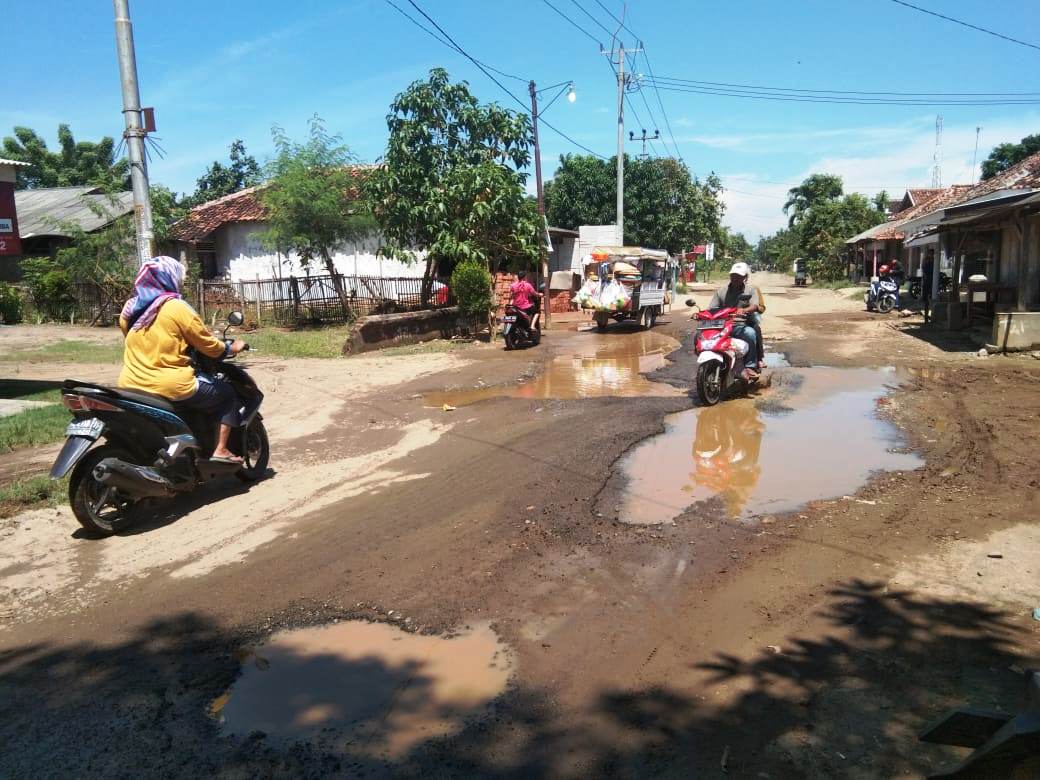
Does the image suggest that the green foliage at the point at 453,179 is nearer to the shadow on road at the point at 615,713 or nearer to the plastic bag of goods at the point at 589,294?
the plastic bag of goods at the point at 589,294

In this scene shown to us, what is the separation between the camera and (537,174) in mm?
20844

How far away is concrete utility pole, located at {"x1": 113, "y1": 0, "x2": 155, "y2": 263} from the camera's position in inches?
392

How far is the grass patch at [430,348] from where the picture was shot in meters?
15.0

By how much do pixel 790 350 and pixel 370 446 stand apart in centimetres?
943

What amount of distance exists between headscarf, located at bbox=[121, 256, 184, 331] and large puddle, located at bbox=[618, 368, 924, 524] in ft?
11.7

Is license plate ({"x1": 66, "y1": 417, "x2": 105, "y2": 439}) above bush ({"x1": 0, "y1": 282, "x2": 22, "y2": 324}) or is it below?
below

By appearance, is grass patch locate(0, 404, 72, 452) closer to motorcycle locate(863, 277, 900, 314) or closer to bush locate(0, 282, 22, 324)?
bush locate(0, 282, 22, 324)

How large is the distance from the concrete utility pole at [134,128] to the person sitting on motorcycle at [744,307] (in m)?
7.74

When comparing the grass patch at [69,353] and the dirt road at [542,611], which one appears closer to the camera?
the dirt road at [542,611]

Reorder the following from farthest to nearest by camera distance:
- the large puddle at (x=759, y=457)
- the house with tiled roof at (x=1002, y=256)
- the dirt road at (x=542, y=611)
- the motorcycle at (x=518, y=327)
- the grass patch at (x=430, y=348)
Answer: the motorcycle at (x=518, y=327) < the grass patch at (x=430, y=348) < the house with tiled roof at (x=1002, y=256) < the large puddle at (x=759, y=457) < the dirt road at (x=542, y=611)

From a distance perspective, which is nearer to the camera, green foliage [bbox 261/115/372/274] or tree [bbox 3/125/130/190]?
green foliage [bbox 261/115/372/274]

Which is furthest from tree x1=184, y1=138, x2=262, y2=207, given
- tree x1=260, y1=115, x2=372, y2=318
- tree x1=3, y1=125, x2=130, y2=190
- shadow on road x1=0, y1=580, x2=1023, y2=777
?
shadow on road x1=0, y1=580, x2=1023, y2=777

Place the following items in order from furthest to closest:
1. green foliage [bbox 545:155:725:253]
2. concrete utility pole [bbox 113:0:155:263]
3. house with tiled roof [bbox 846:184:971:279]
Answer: green foliage [bbox 545:155:725:253] < house with tiled roof [bbox 846:184:971:279] < concrete utility pole [bbox 113:0:155:263]

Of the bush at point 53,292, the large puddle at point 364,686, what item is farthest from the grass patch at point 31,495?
the bush at point 53,292
